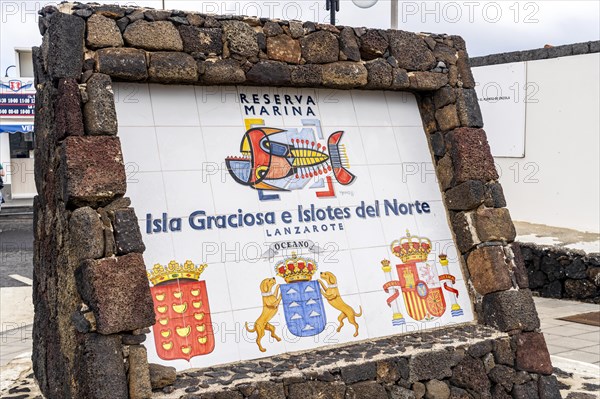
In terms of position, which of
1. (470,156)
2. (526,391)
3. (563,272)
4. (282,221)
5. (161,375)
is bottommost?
(526,391)

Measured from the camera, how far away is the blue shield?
4.92 meters

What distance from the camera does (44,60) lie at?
4688 mm

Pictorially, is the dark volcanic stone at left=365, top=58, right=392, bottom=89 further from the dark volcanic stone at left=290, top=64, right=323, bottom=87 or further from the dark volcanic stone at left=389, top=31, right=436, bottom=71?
the dark volcanic stone at left=290, top=64, right=323, bottom=87

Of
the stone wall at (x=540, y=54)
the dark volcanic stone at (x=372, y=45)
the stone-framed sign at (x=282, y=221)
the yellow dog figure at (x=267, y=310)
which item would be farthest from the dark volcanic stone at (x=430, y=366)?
the stone wall at (x=540, y=54)

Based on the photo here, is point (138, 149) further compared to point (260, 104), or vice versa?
point (260, 104)

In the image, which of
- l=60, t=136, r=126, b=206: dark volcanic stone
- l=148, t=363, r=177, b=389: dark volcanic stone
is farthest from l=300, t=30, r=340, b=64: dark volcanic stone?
l=148, t=363, r=177, b=389: dark volcanic stone

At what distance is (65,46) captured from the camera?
4.47 metres

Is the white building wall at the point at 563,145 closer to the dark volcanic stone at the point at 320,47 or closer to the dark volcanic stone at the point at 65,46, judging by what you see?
the dark volcanic stone at the point at 320,47

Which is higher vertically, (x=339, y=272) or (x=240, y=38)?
(x=240, y=38)

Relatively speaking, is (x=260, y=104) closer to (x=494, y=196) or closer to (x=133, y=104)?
(x=133, y=104)

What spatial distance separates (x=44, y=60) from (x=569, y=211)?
339 inches

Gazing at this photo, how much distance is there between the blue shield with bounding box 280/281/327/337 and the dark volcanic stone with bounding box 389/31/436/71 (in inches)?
68.0

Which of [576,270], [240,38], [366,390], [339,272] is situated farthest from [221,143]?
[576,270]

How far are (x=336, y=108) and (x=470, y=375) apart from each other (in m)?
1.95
